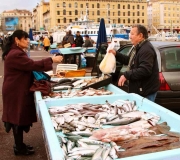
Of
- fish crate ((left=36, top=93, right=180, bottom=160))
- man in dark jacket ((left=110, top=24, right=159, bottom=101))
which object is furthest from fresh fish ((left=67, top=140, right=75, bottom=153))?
man in dark jacket ((left=110, top=24, right=159, bottom=101))

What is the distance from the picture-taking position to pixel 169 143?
95.6 inches

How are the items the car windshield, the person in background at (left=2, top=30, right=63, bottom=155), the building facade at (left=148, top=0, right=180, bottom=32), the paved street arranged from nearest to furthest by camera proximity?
the person in background at (left=2, top=30, right=63, bottom=155) → the paved street → the car windshield → the building facade at (left=148, top=0, right=180, bottom=32)

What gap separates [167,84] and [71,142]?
3456mm

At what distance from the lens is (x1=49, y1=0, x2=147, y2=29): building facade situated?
131000 mm

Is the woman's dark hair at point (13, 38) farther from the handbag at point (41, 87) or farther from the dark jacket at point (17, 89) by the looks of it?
the handbag at point (41, 87)

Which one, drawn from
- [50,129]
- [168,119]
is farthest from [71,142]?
[168,119]

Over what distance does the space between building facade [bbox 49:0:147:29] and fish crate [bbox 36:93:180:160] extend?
120726 mm

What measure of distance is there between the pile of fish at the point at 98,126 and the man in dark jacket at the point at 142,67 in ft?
1.62

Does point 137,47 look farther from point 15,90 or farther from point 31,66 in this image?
point 15,90

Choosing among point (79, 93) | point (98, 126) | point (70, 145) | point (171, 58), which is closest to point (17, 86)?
point (79, 93)

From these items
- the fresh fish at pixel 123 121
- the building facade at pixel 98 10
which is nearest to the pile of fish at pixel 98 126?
the fresh fish at pixel 123 121

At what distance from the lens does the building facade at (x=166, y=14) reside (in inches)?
6216

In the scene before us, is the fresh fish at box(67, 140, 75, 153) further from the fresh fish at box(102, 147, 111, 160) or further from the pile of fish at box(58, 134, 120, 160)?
Answer: the fresh fish at box(102, 147, 111, 160)

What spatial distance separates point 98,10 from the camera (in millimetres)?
137875
